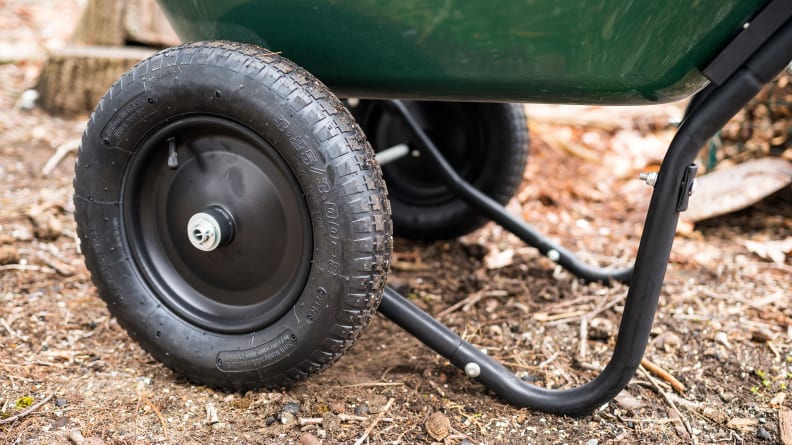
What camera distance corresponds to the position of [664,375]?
1.73 meters

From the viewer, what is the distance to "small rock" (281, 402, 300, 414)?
1.50m

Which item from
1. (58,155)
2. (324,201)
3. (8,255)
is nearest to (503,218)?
(324,201)

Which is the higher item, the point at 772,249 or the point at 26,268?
the point at 772,249

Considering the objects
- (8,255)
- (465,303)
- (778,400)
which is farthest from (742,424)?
(8,255)

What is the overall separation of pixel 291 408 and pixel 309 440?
5.3 inches

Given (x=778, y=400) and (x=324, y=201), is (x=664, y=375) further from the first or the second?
(x=324, y=201)

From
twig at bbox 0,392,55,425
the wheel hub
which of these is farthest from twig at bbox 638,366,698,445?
twig at bbox 0,392,55,425

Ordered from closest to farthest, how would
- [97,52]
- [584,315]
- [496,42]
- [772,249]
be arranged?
[496,42] → [584,315] → [772,249] → [97,52]

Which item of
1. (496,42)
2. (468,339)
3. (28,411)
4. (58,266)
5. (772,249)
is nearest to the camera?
(496,42)

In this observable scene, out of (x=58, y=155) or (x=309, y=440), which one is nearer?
(x=309, y=440)

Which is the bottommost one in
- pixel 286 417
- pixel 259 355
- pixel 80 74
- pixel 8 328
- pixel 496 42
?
pixel 8 328

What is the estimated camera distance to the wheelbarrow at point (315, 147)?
4.06 ft

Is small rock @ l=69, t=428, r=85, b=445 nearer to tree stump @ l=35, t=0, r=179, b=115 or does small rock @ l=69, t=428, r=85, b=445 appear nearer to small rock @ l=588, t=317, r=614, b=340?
small rock @ l=588, t=317, r=614, b=340

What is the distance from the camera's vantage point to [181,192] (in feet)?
5.15
